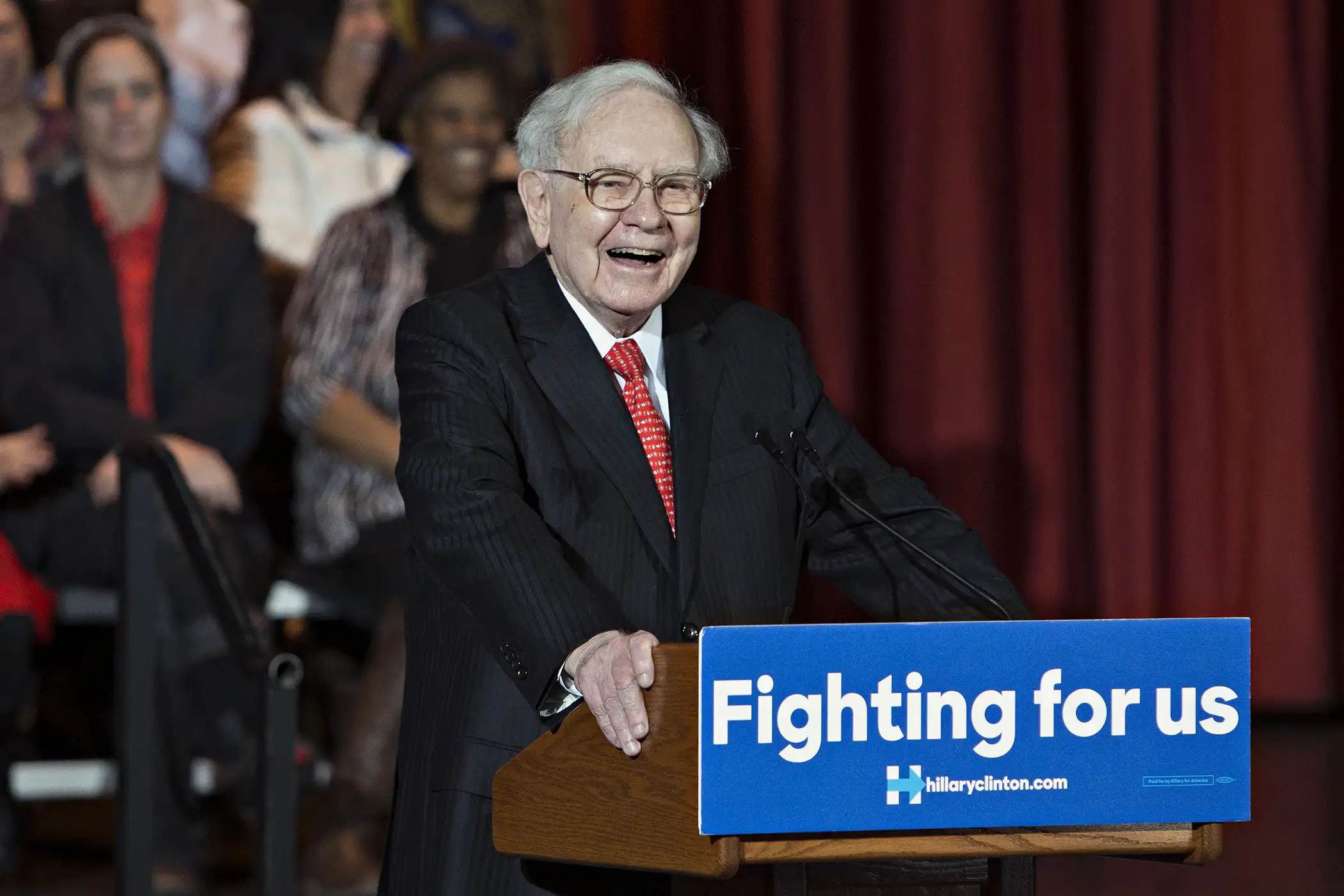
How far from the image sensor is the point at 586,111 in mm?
1805

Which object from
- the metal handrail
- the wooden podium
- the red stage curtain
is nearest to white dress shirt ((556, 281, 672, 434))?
the wooden podium

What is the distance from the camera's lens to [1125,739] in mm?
1361

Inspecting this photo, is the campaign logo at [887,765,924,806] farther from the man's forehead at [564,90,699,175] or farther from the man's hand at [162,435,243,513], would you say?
the man's hand at [162,435,243,513]

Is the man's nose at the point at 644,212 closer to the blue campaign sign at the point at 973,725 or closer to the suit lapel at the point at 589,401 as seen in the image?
→ the suit lapel at the point at 589,401

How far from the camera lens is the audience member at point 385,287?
14.5 feet

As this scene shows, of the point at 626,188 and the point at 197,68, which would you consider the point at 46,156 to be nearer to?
the point at 197,68

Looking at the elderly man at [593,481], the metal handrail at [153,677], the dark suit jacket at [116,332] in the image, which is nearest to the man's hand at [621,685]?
the elderly man at [593,481]

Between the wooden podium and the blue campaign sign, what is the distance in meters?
0.02

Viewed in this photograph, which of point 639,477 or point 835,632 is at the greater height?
point 639,477

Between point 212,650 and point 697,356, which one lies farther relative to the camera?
point 212,650

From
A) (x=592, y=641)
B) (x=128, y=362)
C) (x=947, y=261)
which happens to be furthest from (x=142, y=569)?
(x=947, y=261)

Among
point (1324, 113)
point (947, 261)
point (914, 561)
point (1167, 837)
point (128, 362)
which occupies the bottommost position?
point (1167, 837)

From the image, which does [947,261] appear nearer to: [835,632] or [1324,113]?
[1324,113]

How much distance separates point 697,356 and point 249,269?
2.79 meters
